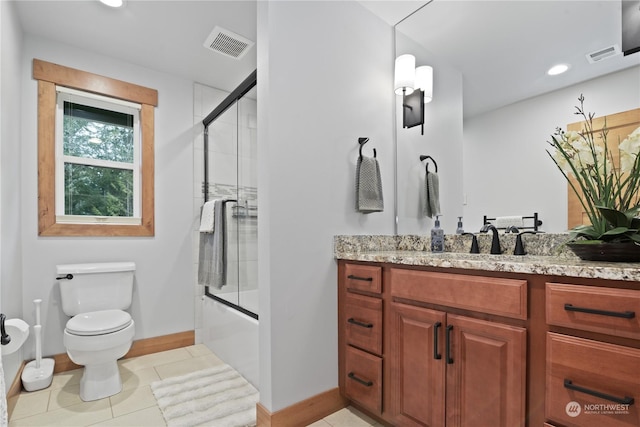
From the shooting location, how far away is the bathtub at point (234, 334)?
207 cm

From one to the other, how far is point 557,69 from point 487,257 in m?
0.93

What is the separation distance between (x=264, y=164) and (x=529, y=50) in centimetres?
144

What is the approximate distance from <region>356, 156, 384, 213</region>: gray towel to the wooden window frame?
185 cm

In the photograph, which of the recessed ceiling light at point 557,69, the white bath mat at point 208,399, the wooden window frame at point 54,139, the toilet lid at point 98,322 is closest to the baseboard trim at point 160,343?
the toilet lid at point 98,322

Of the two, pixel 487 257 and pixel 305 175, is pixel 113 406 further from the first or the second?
pixel 487 257

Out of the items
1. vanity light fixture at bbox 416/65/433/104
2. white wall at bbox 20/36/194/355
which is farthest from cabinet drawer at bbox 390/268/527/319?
white wall at bbox 20/36/194/355

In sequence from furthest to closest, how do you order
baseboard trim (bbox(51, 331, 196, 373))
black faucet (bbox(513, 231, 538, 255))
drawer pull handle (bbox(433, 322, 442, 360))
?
1. baseboard trim (bbox(51, 331, 196, 373))
2. black faucet (bbox(513, 231, 538, 255))
3. drawer pull handle (bbox(433, 322, 442, 360))

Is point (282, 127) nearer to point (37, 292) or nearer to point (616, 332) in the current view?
point (616, 332)

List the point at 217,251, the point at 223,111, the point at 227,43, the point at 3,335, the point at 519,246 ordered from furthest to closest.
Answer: the point at 223,111 < the point at 217,251 < the point at 227,43 < the point at 519,246 < the point at 3,335

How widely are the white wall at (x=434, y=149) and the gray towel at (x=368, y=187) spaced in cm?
24

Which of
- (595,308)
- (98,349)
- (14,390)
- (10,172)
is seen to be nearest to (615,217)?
(595,308)

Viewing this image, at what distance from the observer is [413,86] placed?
2.10 metres

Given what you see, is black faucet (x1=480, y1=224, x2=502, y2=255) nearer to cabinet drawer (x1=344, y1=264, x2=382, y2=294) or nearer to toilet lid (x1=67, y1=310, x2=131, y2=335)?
cabinet drawer (x1=344, y1=264, x2=382, y2=294)

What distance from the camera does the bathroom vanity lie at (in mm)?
918
